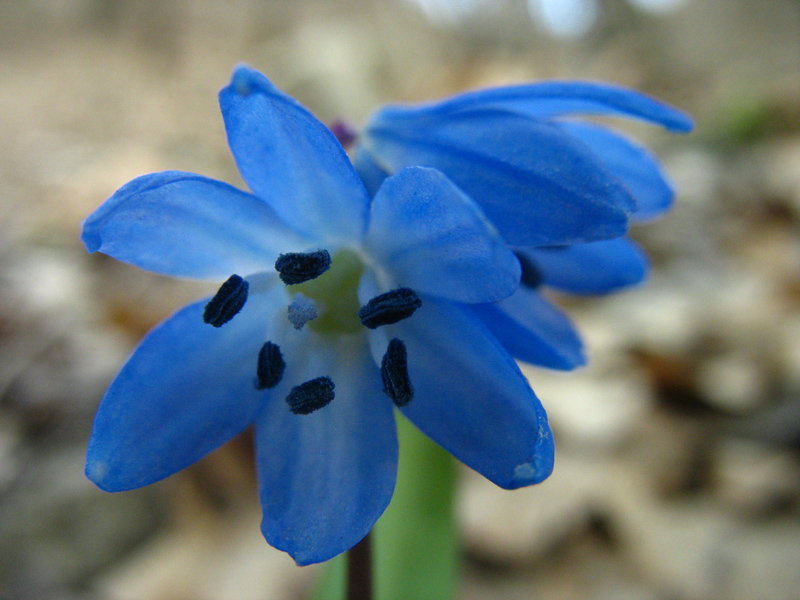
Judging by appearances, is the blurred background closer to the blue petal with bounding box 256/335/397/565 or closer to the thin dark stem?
the thin dark stem

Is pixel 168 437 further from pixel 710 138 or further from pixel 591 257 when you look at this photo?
pixel 710 138

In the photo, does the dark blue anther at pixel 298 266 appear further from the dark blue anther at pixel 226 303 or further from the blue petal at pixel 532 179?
A: the blue petal at pixel 532 179

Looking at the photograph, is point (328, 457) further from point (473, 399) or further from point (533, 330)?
point (533, 330)

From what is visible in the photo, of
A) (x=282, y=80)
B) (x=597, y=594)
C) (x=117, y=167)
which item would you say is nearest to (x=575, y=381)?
(x=597, y=594)

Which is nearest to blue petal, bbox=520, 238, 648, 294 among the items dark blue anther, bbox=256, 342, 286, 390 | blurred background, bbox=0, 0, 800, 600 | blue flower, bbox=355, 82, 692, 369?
blue flower, bbox=355, 82, 692, 369

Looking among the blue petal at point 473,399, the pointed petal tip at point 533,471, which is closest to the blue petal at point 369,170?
the blue petal at point 473,399

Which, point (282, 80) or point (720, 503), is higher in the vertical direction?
point (720, 503)
